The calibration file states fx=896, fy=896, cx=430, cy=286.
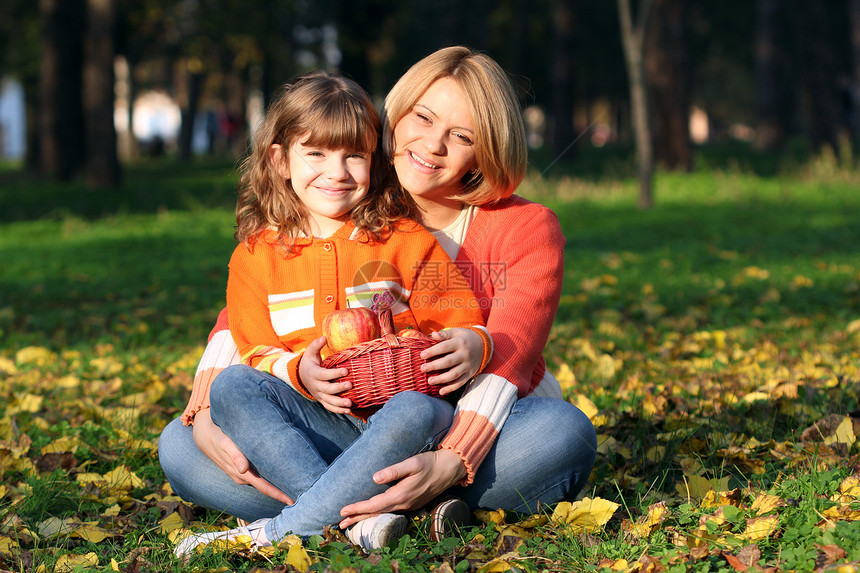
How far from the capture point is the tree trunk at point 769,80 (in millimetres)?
25969

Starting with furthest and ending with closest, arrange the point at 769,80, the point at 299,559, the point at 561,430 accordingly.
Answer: the point at 769,80 → the point at 561,430 → the point at 299,559

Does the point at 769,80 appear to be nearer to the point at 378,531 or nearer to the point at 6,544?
the point at 378,531

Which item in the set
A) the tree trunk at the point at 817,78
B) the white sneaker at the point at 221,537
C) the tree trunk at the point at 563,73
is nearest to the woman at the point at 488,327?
the white sneaker at the point at 221,537

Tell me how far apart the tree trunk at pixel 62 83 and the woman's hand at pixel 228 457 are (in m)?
17.1

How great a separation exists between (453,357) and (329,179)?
0.74 m

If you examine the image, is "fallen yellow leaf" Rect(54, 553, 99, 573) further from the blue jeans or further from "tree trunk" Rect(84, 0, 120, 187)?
"tree trunk" Rect(84, 0, 120, 187)

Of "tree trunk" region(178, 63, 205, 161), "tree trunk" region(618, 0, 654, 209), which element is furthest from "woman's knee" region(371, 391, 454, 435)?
"tree trunk" region(178, 63, 205, 161)

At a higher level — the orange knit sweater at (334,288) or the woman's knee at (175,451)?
the orange knit sweater at (334,288)

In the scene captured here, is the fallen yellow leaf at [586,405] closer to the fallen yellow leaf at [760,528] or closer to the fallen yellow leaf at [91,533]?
the fallen yellow leaf at [760,528]

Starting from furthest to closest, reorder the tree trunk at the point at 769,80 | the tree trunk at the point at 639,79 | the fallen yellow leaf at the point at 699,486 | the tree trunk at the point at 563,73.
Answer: the tree trunk at the point at 769,80 → the tree trunk at the point at 563,73 → the tree trunk at the point at 639,79 → the fallen yellow leaf at the point at 699,486

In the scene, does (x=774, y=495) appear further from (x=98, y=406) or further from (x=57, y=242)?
(x=57, y=242)

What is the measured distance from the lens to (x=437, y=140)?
9.52 ft

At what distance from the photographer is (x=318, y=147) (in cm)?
289

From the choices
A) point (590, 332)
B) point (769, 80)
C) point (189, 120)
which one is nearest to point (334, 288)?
point (590, 332)
